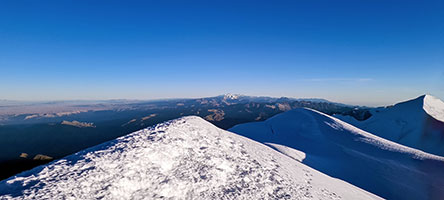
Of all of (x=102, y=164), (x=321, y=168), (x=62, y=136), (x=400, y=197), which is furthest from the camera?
(x=62, y=136)

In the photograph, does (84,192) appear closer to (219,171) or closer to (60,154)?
(219,171)

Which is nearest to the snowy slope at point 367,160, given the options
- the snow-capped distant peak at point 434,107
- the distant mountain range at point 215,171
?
the distant mountain range at point 215,171

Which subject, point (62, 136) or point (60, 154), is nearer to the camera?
point (60, 154)

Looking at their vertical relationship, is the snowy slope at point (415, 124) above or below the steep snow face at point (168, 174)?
below

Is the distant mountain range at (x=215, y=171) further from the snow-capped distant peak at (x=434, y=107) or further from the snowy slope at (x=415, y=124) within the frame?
the snow-capped distant peak at (x=434, y=107)

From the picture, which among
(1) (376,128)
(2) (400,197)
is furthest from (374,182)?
(1) (376,128)

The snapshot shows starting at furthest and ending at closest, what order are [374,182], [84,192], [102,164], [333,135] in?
[333,135] → [374,182] → [102,164] → [84,192]

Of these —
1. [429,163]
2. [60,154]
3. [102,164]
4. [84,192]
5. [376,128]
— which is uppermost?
[102,164]

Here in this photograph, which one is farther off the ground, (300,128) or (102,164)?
(102,164)
